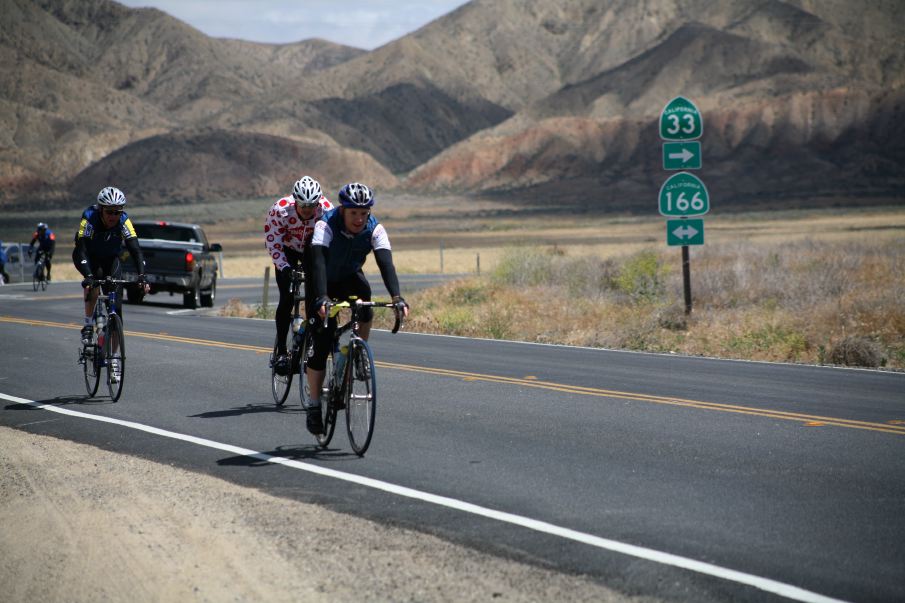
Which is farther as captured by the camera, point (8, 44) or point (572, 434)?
point (8, 44)

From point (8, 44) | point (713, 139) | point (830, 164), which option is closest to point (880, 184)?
point (830, 164)

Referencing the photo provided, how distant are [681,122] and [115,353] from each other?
12091mm

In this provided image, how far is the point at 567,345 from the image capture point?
1925cm

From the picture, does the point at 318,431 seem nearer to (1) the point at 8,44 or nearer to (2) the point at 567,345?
(2) the point at 567,345

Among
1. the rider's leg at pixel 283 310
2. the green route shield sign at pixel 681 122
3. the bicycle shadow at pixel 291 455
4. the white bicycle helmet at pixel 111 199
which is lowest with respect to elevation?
the bicycle shadow at pixel 291 455

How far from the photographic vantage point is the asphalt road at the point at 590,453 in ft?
21.4

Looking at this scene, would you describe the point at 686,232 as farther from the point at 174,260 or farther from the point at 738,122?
the point at 738,122

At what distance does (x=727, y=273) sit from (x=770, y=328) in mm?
7776

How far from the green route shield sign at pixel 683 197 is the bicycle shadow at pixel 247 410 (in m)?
10.8

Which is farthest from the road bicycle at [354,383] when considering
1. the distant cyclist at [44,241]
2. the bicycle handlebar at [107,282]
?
the distant cyclist at [44,241]

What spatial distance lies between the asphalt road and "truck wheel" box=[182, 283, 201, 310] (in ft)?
37.2

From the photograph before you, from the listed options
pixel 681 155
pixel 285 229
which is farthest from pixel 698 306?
pixel 285 229

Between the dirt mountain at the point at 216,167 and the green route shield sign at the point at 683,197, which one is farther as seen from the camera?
the dirt mountain at the point at 216,167

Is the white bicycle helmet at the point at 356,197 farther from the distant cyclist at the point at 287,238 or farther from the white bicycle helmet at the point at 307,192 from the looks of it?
the distant cyclist at the point at 287,238
